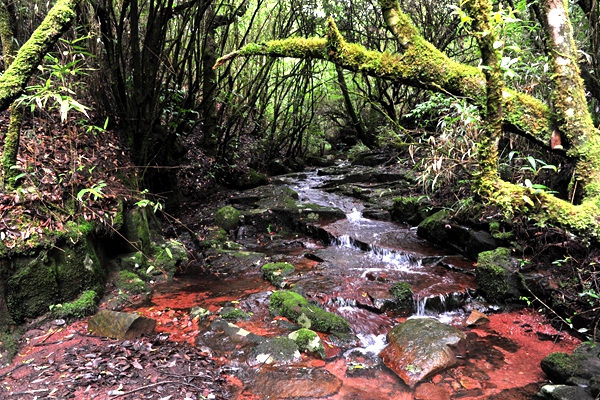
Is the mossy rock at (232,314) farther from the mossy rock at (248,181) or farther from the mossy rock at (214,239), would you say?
the mossy rock at (248,181)

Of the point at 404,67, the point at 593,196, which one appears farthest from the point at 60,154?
the point at 593,196

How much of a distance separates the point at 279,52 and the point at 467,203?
5062mm

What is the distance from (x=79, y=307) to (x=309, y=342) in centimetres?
286

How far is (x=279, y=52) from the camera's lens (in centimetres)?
252

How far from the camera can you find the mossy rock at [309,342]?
4.08 meters

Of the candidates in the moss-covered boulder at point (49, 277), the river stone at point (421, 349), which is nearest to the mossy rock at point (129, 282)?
the moss-covered boulder at point (49, 277)

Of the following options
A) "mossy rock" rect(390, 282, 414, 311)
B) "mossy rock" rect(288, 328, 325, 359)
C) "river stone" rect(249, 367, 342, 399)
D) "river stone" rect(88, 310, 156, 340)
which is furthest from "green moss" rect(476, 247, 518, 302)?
"river stone" rect(88, 310, 156, 340)

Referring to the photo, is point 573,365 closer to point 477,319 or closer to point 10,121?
point 477,319

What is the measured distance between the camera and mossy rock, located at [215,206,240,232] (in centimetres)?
861

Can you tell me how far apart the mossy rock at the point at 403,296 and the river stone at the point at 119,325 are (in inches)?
135

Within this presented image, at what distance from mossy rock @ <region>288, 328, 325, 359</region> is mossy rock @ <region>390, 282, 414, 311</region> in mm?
1623

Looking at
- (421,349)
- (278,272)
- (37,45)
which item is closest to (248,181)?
(278,272)

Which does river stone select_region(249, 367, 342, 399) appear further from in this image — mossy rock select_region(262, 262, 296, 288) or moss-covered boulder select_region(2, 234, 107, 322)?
moss-covered boulder select_region(2, 234, 107, 322)

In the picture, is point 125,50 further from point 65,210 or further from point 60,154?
point 65,210
